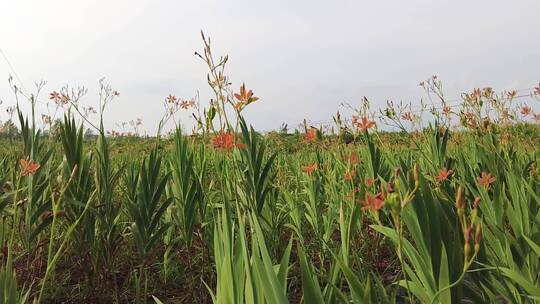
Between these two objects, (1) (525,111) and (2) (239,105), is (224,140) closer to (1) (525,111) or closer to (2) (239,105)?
(2) (239,105)

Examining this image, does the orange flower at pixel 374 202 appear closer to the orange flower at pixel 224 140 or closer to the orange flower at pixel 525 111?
the orange flower at pixel 224 140

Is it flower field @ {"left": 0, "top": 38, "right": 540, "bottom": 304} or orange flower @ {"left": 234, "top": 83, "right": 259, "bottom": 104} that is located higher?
orange flower @ {"left": 234, "top": 83, "right": 259, "bottom": 104}

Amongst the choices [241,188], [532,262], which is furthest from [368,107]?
[532,262]

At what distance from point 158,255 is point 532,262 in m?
1.67

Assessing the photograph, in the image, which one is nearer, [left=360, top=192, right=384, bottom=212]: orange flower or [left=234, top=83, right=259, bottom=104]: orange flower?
[left=360, top=192, right=384, bottom=212]: orange flower

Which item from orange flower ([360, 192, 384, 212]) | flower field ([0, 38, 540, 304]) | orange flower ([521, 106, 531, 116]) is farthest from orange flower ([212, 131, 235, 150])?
orange flower ([521, 106, 531, 116])

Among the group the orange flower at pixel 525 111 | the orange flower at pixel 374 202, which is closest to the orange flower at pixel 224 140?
the orange flower at pixel 374 202

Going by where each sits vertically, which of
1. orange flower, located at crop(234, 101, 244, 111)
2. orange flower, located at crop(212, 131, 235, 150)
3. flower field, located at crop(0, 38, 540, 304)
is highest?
orange flower, located at crop(234, 101, 244, 111)

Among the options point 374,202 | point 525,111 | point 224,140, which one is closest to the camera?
point 374,202

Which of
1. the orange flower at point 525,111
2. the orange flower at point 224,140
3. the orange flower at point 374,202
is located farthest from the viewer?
the orange flower at point 525,111

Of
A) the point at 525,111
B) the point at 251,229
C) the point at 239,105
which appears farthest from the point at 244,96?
the point at 525,111

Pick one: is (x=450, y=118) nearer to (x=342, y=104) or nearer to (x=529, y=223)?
(x=342, y=104)

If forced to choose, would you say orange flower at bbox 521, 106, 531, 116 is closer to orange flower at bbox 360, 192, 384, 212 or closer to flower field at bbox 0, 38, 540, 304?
flower field at bbox 0, 38, 540, 304

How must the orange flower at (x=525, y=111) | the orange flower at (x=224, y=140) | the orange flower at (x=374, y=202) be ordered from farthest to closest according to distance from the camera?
the orange flower at (x=525, y=111), the orange flower at (x=224, y=140), the orange flower at (x=374, y=202)
